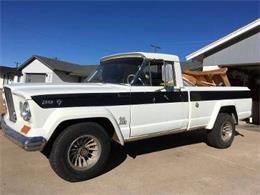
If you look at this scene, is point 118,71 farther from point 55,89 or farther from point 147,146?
point 147,146

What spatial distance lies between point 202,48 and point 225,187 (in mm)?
9189

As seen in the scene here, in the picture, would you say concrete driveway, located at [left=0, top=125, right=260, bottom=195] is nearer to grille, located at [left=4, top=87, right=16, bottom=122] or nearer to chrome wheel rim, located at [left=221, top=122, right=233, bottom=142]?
chrome wheel rim, located at [left=221, top=122, right=233, bottom=142]

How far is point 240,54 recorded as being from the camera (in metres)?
12.2

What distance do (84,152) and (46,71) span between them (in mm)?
33490

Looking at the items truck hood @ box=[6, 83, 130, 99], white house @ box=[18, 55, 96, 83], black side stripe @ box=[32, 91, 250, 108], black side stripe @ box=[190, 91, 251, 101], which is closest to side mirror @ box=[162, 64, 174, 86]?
black side stripe @ box=[32, 91, 250, 108]

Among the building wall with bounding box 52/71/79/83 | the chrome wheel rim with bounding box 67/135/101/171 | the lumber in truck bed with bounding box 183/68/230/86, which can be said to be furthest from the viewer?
the building wall with bounding box 52/71/79/83

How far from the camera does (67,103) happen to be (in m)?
4.68

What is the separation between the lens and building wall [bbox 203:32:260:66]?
1170 centimetres

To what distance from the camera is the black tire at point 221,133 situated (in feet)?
24.8

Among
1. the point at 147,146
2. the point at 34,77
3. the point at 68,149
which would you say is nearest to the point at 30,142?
the point at 68,149

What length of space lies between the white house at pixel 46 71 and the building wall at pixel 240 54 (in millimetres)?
24858

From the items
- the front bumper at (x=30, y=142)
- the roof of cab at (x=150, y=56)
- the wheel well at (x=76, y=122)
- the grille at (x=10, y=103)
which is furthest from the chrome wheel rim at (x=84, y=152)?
the roof of cab at (x=150, y=56)

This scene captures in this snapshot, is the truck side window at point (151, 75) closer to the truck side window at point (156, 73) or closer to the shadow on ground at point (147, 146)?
the truck side window at point (156, 73)

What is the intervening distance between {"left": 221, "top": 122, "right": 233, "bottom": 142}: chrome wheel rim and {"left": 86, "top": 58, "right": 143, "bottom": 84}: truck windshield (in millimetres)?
3142
